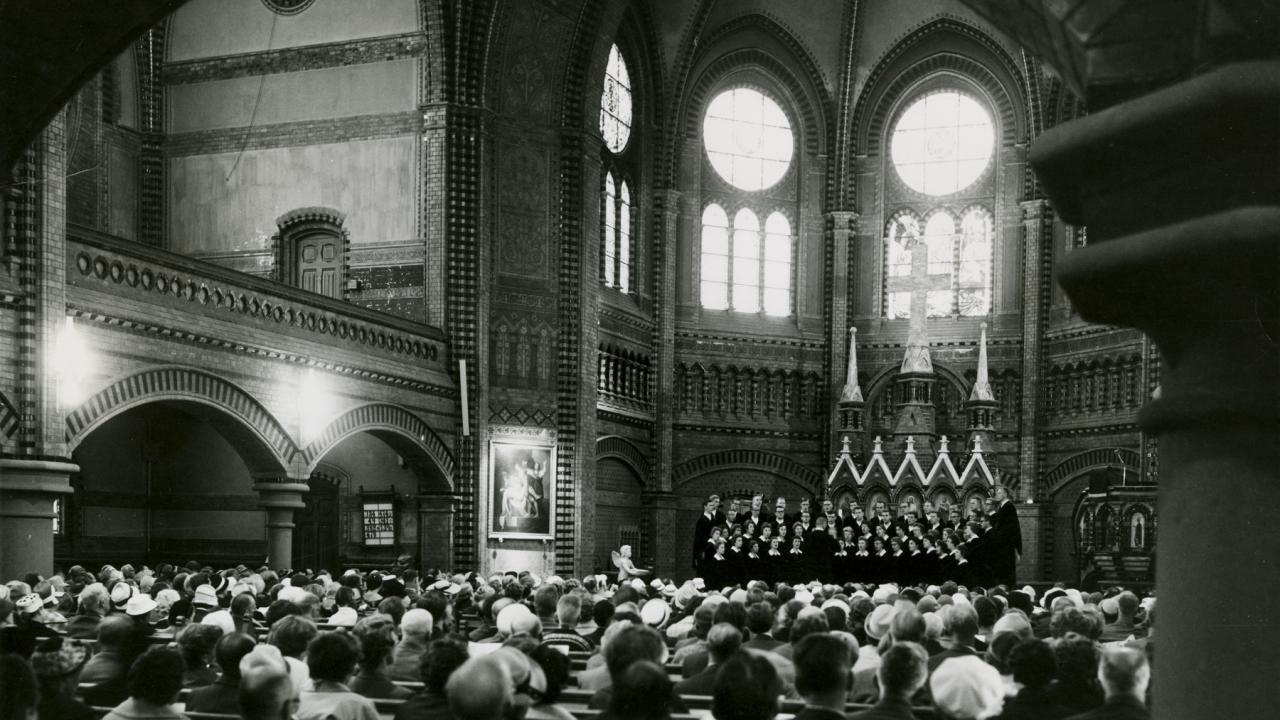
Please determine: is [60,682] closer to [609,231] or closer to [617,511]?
[617,511]

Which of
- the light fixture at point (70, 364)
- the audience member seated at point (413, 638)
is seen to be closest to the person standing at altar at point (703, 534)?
the light fixture at point (70, 364)

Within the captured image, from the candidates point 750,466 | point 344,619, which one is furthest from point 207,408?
point 750,466

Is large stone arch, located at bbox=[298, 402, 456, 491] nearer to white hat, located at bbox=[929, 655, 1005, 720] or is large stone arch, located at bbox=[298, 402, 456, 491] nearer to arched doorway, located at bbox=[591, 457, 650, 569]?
arched doorway, located at bbox=[591, 457, 650, 569]

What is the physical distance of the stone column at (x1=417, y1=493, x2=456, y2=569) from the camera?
27.0 metres

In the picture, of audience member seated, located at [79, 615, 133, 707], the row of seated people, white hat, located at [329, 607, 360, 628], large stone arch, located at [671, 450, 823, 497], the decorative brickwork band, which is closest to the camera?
the row of seated people

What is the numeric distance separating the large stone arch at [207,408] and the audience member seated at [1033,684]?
1444cm

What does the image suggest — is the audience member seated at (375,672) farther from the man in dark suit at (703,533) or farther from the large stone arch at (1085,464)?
the large stone arch at (1085,464)

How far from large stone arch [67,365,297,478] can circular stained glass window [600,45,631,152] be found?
13400mm

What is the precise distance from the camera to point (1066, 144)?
3441 millimetres

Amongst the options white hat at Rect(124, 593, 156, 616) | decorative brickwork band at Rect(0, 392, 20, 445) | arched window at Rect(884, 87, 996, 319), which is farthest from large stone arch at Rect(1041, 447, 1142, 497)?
white hat at Rect(124, 593, 156, 616)

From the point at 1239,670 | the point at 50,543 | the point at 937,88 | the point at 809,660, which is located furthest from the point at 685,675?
the point at 937,88

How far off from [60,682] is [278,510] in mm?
16602

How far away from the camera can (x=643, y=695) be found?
5.19 meters

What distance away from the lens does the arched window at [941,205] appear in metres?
36.6
